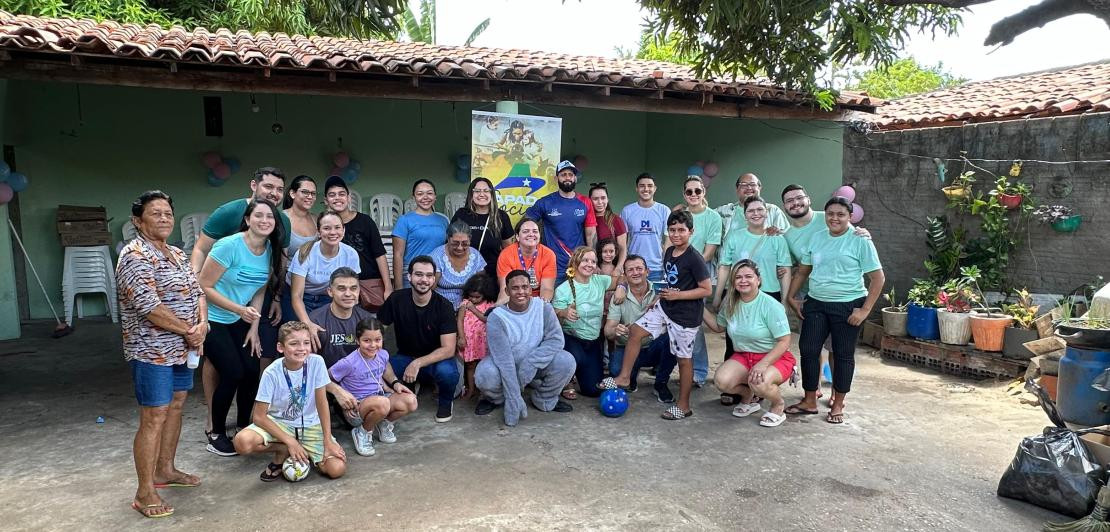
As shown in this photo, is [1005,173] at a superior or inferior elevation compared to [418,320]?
superior

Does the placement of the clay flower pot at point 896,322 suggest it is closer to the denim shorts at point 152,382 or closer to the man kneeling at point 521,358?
the man kneeling at point 521,358

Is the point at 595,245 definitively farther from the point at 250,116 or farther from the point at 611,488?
the point at 250,116

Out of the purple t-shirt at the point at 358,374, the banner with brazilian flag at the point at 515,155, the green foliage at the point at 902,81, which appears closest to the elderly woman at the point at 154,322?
the purple t-shirt at the point at 358,374

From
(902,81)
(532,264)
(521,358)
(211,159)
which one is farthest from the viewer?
(902,81)

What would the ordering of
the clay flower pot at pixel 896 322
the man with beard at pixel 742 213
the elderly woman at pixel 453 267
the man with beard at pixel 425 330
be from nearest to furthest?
the man with beard at pixel 425 330 < the elderly woman at pixel 453 267 < the man with beard at pixel 742 213 < the clay flower pot at pixel 896 322

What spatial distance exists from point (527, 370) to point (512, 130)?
2816 mm

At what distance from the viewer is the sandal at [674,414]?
4.72 meters

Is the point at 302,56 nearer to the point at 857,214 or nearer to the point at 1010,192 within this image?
the point at 857,214

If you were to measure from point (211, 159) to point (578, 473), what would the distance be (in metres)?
6.56

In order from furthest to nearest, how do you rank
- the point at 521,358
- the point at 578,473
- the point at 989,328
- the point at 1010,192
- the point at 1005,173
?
1. the point at 1005,173
2. the point at 1010,192
3. the point at 989,328
4. the point at 521,358
5. the point at 578,473

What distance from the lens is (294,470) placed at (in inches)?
141

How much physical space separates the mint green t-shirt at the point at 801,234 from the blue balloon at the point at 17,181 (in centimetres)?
783

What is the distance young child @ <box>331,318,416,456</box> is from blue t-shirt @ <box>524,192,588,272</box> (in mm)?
1815

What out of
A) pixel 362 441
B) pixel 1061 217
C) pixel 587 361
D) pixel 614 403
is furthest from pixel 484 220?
pixel 1061 217
